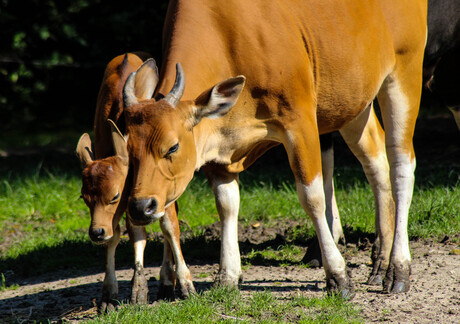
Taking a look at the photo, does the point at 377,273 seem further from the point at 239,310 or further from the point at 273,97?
the point at 273,97

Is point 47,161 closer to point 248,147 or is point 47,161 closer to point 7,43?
point 7,43

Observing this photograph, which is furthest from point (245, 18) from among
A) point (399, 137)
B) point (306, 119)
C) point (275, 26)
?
point (399, 137)

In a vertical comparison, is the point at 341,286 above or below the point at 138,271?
below

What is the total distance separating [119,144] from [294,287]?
73.9 inches

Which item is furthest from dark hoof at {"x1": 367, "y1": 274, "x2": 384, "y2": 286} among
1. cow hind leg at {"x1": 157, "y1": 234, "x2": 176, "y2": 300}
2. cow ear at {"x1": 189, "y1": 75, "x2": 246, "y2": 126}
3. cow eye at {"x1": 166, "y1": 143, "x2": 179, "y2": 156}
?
cow eye at {"x1": 166, "y1": 143, "x2": 179, "y2": 156}

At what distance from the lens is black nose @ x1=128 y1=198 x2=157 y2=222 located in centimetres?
423

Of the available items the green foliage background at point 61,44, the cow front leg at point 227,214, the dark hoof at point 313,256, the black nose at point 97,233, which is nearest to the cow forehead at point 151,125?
the black nose at point 97,233

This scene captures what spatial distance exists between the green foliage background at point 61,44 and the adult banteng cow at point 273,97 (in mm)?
6101

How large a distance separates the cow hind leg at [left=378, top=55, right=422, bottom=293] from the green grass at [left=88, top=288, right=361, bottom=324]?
1003 millimetres

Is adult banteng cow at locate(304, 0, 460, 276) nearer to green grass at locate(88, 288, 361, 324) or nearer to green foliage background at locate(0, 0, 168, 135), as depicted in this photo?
green grass at locate(88, 288, 361, 324)

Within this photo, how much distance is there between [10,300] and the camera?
564cm

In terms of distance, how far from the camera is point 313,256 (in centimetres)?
603

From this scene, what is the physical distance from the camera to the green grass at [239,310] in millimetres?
4500

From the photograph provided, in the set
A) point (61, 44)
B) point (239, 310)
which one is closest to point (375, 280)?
point (239, 310)
